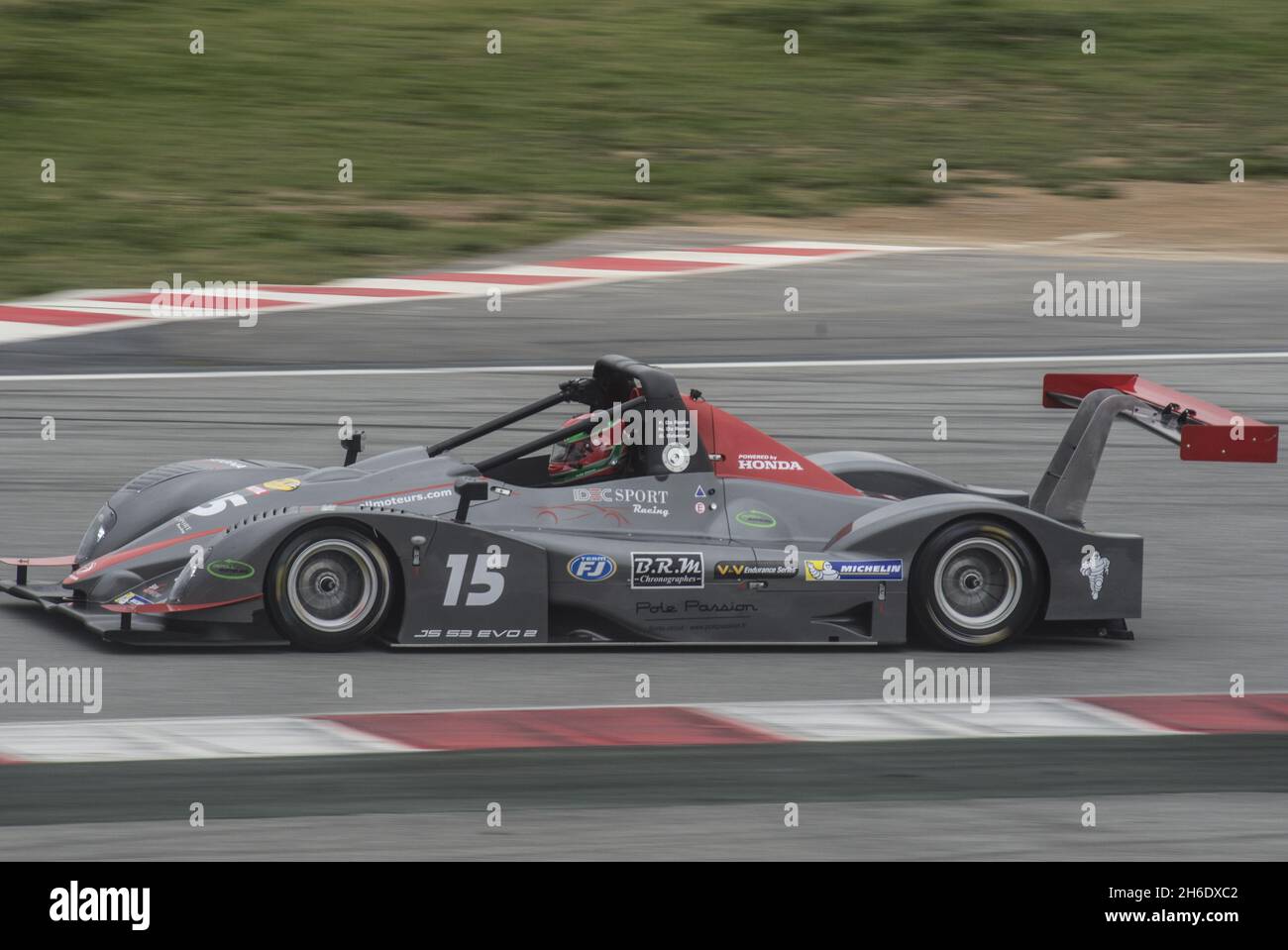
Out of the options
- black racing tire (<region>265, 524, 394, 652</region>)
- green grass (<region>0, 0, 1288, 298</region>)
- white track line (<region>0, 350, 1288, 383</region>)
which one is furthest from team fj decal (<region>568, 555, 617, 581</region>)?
green grass (<region>0, 0, 1288, 298</region>)

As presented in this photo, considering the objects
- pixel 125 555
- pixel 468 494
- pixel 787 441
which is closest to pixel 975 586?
pixel 468 494

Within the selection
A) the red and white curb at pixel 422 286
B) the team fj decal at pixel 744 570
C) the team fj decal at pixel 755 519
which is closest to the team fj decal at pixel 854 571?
the team fj decal at pixel 744 570

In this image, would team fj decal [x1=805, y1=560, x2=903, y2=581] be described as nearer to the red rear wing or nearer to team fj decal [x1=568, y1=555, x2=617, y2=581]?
team fj decal [x1=568, y1=555, x2=617, y2=581]

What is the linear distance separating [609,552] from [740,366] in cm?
629

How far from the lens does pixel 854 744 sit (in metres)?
6.93

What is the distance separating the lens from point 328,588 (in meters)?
7.86

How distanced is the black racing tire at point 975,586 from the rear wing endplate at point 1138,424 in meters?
0.58

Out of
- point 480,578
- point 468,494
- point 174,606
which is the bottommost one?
point 174,606

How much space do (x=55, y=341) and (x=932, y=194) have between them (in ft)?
31.8

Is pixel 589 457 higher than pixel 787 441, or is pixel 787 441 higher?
pixel 787 441

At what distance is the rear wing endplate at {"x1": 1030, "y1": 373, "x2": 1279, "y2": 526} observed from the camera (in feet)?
27.1

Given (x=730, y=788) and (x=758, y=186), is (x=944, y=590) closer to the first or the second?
(x=730, y=788)

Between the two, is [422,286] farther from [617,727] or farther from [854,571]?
[617,727]

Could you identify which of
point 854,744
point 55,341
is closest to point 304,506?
point 854,744
